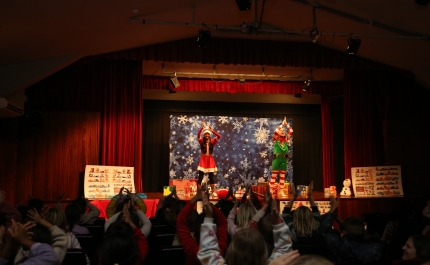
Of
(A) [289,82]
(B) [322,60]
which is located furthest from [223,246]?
(A) [289,82]

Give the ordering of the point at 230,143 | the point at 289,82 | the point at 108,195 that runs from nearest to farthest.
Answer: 1. the point at 108,195
2. the point at 289,82
3. the point at 230,143

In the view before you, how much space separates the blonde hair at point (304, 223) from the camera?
3.79 meters

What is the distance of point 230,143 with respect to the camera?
12.6 meters

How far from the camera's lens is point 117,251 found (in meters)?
2.11

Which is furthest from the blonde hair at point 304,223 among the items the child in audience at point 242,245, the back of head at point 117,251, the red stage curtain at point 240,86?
the red stage curtain at point 240,86

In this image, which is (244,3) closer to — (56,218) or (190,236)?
(56,218)

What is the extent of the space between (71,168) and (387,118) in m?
6.42

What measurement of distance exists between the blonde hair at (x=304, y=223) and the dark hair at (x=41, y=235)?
1939 millimetres

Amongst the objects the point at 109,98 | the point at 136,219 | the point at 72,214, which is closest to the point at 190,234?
the point at 136,219

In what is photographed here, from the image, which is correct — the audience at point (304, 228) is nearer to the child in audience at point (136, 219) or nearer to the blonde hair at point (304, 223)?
the blonde hair at point (304, 223)

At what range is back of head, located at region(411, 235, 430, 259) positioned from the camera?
2805mm

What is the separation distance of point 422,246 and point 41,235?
2.06 m

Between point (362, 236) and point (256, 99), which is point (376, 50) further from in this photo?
point (362, 236)

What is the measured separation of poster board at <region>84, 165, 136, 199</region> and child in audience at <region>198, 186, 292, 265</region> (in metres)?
6.31
